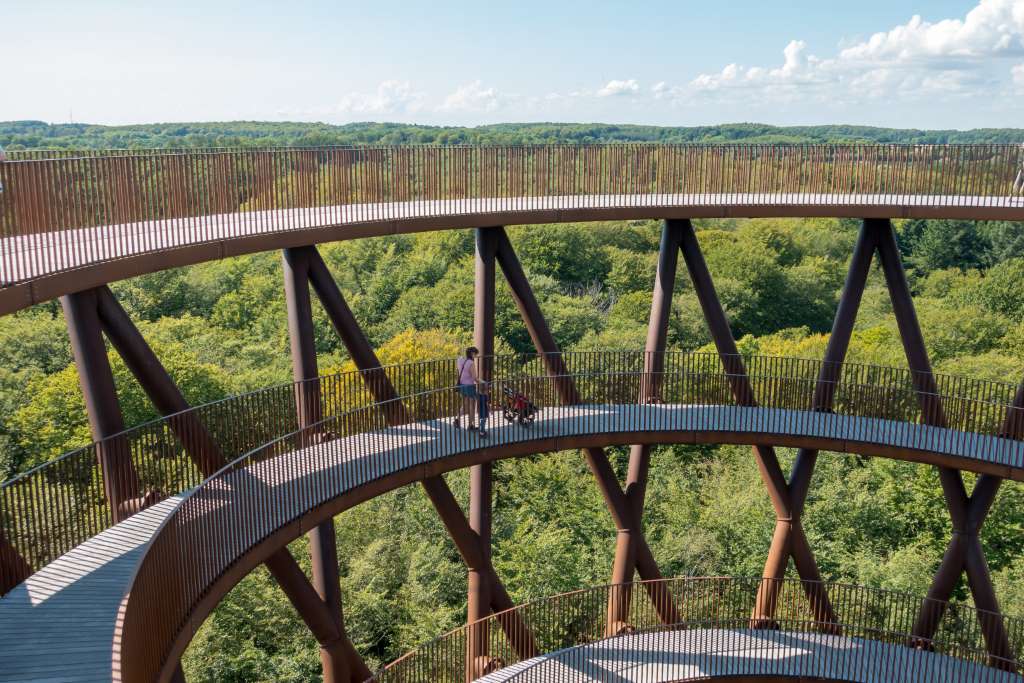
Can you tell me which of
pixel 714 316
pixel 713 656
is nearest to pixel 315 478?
pixel 713 656

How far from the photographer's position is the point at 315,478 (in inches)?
725

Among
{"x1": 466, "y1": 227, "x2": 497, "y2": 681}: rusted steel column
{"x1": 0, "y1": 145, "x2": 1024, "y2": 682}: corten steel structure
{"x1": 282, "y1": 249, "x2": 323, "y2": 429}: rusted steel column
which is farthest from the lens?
{"x1": 466, "y1": 227, "x2": 497, "y2": 681}: rusted steel column

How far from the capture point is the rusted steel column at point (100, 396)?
52.4ft

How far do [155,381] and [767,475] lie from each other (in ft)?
48.8

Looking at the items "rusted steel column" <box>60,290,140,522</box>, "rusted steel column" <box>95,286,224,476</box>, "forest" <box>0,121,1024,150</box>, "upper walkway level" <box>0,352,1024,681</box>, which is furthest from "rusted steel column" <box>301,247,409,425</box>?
"forest" <box>0,121,1024,150</box>

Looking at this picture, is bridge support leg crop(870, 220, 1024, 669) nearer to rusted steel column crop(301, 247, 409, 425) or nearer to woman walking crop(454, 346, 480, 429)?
woman walking crop(454, 346, 480, 429)

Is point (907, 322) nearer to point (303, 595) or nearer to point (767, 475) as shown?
point (767, 475)

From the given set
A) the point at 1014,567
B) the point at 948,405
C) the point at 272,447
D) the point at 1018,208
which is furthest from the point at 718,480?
the point at 272,447

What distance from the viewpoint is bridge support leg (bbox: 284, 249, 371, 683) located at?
65.4 ft

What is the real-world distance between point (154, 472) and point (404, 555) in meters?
27.9

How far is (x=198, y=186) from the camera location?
18750 millimetres

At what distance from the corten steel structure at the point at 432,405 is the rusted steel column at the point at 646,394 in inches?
2.8

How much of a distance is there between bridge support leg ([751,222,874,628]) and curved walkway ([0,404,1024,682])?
1.23 meters

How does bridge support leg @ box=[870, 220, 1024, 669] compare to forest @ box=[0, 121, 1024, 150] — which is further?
forest @ box=[0, 121, 1024, 150]
